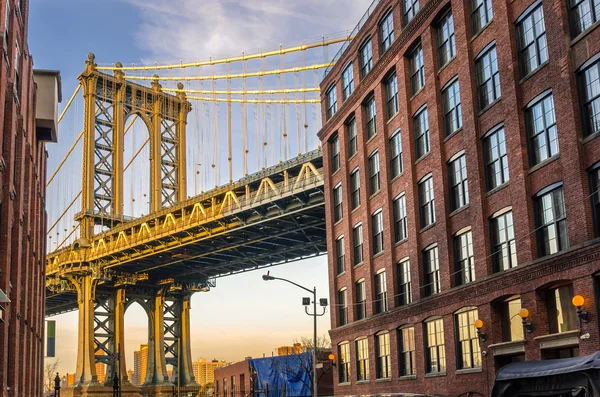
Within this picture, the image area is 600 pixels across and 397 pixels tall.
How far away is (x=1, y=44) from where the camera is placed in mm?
29812

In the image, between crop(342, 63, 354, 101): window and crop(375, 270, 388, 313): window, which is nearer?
crop(375, 270, 388, 313): window

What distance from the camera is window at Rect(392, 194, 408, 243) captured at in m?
40.0

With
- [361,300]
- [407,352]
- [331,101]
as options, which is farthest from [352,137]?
[407,352]

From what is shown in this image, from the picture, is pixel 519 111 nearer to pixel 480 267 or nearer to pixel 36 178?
pixel 480 267

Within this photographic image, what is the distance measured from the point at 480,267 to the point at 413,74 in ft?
37.8

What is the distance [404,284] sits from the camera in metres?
39.8

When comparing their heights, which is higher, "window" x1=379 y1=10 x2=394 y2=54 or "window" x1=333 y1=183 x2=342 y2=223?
"window" x1=379 y1=10 x2=394 y2=54

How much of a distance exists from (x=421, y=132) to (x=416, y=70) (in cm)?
304

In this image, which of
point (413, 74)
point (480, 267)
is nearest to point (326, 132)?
point (413, 74)

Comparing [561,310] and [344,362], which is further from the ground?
[561,310]

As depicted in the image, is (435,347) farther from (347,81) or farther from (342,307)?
(347,81)

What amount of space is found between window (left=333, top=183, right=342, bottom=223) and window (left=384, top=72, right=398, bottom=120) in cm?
744

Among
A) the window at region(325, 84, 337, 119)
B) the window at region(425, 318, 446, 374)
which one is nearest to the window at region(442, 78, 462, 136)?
the window at region(425, 318, 446, 374)

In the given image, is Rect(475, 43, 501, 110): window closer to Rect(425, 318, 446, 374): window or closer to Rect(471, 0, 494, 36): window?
Rect(471, 0, 494, 36): window
